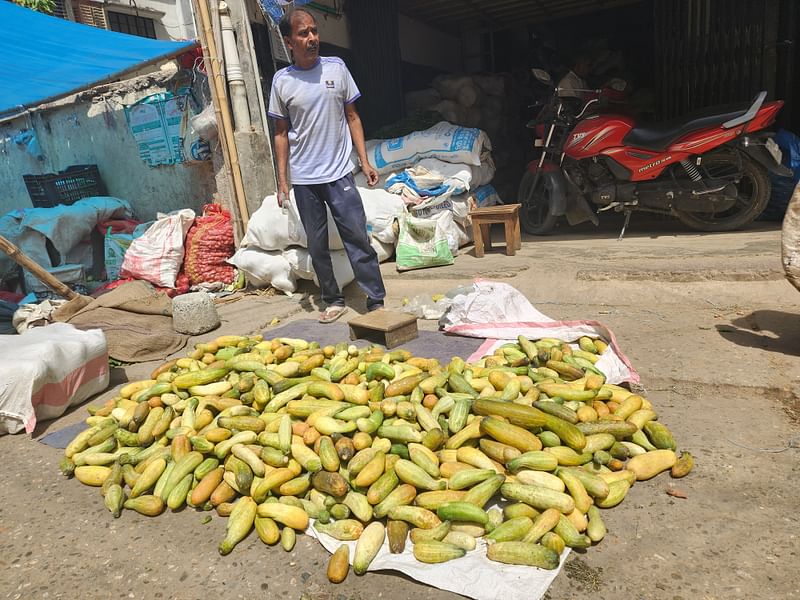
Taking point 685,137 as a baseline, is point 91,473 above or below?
below

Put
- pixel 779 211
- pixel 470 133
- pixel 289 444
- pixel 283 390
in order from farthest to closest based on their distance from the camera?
pixel 470 133 → pixel 779 211 → pixel 283 390 → pixel 289 444

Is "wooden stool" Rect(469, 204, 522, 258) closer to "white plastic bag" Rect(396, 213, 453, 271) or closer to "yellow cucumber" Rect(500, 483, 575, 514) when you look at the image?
"white plastic bag" Rect(396, 213, 453, 271)

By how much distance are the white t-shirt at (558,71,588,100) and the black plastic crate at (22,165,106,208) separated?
6463 mm

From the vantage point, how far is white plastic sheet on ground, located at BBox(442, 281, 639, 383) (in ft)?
10.5

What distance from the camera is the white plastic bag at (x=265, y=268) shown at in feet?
17.1

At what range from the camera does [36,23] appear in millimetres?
5363

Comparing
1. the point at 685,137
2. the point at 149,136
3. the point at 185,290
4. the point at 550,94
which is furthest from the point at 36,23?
the point at 685,137

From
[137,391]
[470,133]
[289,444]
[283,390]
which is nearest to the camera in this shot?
[289,444]

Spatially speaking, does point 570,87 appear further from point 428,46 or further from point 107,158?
point 107,158

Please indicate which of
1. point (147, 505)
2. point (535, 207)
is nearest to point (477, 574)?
point (147, 505)

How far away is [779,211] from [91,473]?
21.9 feet

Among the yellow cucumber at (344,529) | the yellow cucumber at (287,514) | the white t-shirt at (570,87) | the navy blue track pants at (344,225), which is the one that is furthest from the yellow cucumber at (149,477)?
the white t-shirt at (570,87)

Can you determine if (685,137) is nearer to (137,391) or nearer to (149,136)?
(137,391)

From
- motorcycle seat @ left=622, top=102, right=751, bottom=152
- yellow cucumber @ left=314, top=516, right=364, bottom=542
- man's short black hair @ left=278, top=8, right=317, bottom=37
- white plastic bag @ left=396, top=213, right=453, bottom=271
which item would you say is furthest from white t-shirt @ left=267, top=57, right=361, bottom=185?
motorcycle seat @ left=622, top=102, right=751, bottom=152
